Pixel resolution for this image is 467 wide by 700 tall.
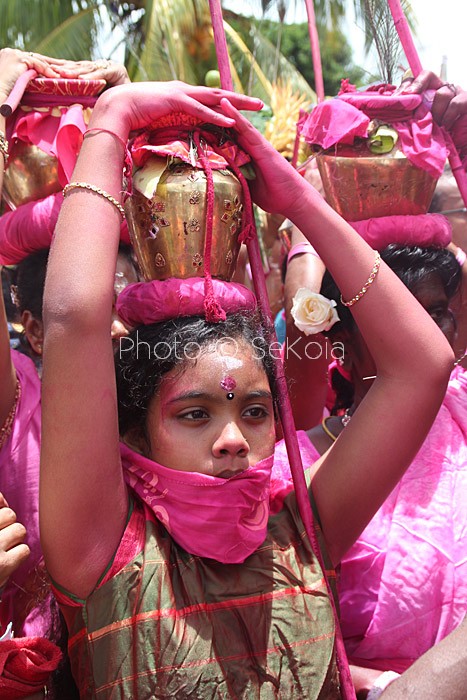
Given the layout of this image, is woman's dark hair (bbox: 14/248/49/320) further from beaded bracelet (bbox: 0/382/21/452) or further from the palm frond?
the palm frond

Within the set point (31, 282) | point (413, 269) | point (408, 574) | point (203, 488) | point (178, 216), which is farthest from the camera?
point (31, 282)

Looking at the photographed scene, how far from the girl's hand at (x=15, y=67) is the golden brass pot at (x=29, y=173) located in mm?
196

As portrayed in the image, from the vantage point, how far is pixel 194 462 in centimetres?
189

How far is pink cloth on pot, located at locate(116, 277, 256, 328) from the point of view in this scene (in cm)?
198

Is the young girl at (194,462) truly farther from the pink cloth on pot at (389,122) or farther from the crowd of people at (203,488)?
the pink cloth on pot at (389,122)

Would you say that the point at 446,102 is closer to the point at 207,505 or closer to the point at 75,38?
the point at 207,505

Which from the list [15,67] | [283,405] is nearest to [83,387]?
[283,405]

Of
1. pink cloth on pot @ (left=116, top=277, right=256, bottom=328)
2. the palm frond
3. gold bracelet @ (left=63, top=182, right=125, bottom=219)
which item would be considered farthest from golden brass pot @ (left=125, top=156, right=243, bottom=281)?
the palm frond

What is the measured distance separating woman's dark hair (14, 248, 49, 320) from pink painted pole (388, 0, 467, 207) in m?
1.38

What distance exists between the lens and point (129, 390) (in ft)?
6.79

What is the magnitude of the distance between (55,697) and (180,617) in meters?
0.45

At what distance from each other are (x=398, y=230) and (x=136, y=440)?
1.12 m

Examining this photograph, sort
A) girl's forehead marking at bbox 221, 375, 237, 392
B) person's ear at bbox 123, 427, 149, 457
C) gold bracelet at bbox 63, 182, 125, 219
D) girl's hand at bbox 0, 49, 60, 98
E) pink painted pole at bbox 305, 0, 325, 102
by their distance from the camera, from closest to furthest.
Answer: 1. gold bracelet at bbox 63, 182, 125, 219
2. girl's forehead marking at bbox 221, 375, 237, 392
3. person's ear at bbox 123, 427, 149, 457
4. girl's hand at bbox 0, 49, 60, 98
5. pink painted pole at bbox 305, 0, 325, 102

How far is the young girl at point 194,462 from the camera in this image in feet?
5.72
